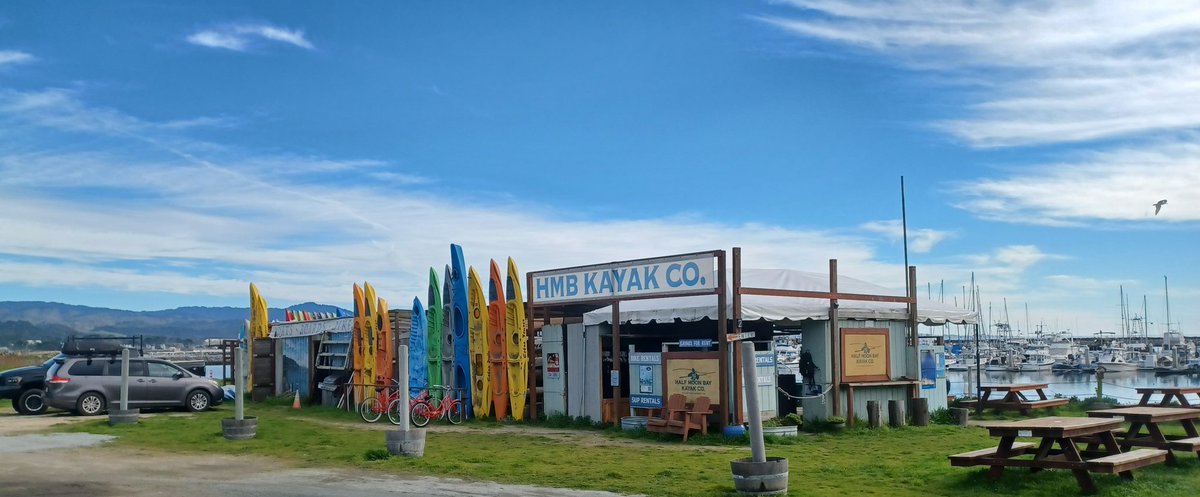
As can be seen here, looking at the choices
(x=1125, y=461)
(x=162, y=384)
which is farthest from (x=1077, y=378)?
(x=1125, y=461)

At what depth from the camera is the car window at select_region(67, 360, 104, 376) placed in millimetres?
24609

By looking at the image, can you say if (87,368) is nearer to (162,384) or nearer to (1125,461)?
(162,384)

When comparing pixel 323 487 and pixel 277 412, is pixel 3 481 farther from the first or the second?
pixel 277 412

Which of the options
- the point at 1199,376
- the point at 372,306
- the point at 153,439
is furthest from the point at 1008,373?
the point at 153,439

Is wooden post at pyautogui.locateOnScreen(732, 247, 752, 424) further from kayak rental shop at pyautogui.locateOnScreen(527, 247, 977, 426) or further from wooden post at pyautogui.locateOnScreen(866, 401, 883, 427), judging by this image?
wooden post at pyautogui.locateOnScreen(866, 401, 883, 427)

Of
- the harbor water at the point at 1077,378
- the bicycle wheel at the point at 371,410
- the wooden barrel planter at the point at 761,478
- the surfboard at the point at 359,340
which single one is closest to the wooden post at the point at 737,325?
the wooden barrel planter at the point at 761,478

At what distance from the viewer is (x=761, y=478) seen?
11.1 meters

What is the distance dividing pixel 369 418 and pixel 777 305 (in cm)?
1003

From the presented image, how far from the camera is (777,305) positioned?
731 inches

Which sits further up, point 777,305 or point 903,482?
point 777,305

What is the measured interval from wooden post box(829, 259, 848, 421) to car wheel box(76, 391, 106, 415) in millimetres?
17552

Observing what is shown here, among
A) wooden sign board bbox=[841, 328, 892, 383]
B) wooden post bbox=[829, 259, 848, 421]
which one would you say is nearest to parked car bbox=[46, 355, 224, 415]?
wooden post bbox=[829, 259, 848, 421]

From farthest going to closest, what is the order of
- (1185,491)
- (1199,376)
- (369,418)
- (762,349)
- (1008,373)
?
(1008,373) → (1199,376) → (369,418) → (762,349) → (1185,491)

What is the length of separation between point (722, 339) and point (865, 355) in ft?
13.2
